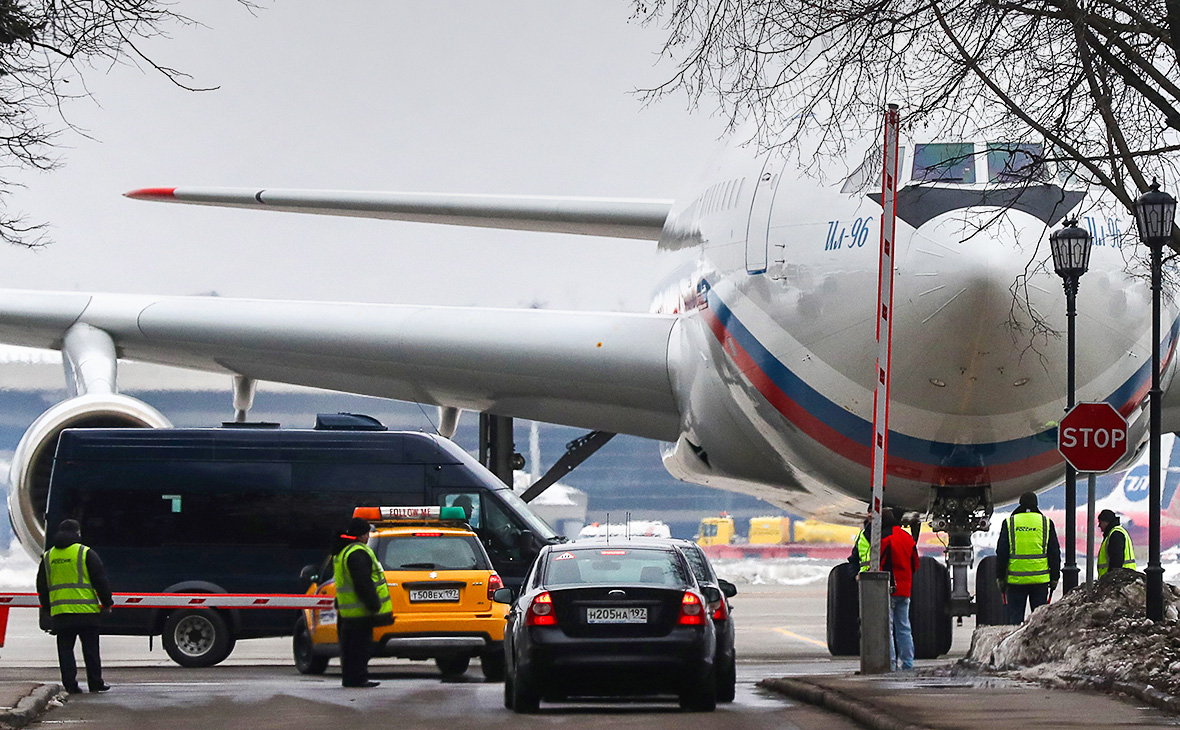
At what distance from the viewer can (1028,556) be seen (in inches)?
687

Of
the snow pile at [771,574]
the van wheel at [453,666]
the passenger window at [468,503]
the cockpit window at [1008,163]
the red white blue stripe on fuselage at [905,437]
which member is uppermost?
the cockpit window at [1008,163]

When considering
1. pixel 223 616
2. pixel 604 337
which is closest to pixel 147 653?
pixel 223 616

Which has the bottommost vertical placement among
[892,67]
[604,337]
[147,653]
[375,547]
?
[147,653]

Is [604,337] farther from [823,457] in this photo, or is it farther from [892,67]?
[892,67]

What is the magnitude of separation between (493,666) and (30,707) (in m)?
6.02

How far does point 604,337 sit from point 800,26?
7.02 metres

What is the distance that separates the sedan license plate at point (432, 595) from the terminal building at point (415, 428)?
68.8 feet

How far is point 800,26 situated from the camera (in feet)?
36.8

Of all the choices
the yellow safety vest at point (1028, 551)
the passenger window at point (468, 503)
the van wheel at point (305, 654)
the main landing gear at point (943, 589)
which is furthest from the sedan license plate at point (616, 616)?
the passenger window at point (468, 503)

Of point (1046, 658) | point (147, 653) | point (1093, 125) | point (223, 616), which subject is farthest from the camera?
point (147, 653)

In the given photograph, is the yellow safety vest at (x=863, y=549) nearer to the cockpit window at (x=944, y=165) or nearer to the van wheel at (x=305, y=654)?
the cockpit window at (x=944, y=165)

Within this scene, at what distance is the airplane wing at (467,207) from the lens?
66.2 feet

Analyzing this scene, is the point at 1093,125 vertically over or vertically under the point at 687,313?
over

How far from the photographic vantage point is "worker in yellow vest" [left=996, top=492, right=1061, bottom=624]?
17250mm
